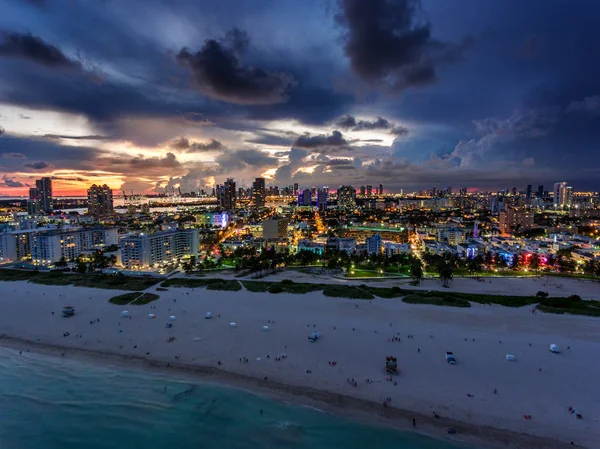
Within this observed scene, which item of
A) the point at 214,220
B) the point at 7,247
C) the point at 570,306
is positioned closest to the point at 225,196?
the point at 214,220

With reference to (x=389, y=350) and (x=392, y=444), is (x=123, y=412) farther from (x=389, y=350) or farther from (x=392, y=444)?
(x=389, y=350)

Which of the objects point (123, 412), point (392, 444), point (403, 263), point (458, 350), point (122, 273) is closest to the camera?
point (392, 444)

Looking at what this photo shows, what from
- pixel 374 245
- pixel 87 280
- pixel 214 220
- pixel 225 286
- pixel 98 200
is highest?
pixel 98 200

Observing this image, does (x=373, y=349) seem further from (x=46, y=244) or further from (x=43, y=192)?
(x=43, y=192)

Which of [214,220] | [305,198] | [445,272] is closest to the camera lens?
[445,272]

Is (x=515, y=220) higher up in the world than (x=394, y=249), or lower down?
higher up

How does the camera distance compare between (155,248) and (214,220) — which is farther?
(214,220)

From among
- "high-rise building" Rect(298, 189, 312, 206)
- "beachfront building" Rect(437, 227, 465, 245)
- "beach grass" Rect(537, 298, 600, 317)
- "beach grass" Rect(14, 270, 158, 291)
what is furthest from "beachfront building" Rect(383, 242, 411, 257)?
"high-rise building" Rect(298, 189, 312, 206)

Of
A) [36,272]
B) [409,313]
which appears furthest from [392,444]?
[36,272]
